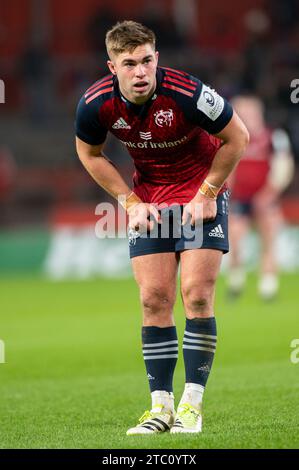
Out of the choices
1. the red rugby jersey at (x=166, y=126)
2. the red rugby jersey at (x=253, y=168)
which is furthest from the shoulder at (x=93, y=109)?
the red rugby jersey at (x=253, y=168)

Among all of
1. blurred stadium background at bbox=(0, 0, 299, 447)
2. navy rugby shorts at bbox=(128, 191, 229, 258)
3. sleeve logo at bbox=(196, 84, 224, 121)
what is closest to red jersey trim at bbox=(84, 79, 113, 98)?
sleeve logo at bbox=(196, 84, 224, 121)

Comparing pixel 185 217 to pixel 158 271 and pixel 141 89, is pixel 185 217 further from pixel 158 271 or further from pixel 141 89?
pixel 141 89

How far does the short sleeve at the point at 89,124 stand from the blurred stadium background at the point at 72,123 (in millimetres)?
5373

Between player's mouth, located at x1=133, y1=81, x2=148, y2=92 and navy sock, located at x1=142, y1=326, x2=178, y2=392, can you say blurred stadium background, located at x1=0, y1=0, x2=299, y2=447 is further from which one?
player's mouth, located at x1=133, y1=81, x2=148, y2=92

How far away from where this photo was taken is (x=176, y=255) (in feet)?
23.1

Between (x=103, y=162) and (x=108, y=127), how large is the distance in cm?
29

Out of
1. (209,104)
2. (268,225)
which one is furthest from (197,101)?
(268,225)

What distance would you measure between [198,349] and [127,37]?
1890 millimetres

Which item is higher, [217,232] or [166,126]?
[166,126]

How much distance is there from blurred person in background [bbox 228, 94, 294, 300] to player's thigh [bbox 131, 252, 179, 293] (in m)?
9.10

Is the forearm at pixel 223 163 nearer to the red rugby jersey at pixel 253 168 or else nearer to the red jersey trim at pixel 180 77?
the red jersey trim at pixel 180 77

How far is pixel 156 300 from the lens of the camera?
6965 mm

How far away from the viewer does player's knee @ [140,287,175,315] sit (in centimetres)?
693
